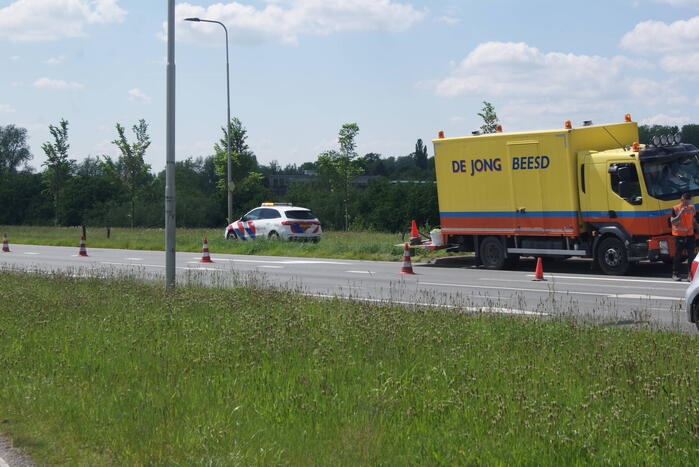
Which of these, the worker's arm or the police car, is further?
the police car

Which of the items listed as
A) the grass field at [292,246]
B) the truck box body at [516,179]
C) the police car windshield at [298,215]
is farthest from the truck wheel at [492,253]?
the police car windshield at [298,215]

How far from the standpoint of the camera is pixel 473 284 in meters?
17.4

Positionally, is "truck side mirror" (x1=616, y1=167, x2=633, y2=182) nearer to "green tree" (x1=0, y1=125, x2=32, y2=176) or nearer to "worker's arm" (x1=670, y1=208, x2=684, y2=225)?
"worker's arm" (x1=670, y1=208, x2=684, y2=225)

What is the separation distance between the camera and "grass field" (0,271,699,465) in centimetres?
540

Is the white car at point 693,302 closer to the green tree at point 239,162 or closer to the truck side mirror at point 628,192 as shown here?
the truck side mirror at point 628,192

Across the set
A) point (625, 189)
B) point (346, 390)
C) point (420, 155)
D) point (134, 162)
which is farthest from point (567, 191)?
point (420, 155)

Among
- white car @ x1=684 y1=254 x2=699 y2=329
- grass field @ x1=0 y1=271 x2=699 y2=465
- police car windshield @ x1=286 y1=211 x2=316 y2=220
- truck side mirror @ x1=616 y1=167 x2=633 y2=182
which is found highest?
police car windshield @ x1=286 y1=211 x2=316 y2=220

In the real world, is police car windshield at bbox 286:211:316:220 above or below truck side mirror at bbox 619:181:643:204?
above

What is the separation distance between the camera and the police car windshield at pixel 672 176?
Answer: 18.4 m

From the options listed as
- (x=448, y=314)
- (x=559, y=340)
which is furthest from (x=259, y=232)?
(x=559, y=340)

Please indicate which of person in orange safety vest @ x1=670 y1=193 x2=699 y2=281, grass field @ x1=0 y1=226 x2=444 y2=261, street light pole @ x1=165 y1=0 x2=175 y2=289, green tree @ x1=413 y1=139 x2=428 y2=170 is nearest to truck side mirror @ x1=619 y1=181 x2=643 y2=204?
person in orange safety vest @ x1=670 y1=193 x2=699 y2=281

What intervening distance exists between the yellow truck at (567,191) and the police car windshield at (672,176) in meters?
0.02

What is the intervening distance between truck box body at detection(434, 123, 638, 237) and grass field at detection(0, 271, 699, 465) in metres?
9.24

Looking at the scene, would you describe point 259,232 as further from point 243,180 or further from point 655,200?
point 243,180
